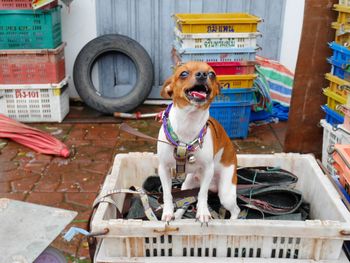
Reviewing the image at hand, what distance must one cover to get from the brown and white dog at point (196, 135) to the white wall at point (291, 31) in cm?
371

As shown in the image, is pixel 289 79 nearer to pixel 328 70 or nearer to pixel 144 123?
pixel 328 70

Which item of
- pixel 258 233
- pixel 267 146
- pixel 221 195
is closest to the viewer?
pixel 258 233

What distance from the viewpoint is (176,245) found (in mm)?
1949

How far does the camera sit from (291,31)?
18.4 ft

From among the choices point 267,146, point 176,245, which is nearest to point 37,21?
point 267,146

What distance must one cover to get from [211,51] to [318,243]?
105 inches

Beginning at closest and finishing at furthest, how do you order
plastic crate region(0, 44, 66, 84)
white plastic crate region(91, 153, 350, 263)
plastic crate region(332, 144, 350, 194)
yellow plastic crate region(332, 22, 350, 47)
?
white plastic crate region(91, 153, 350, 263), plastic crate region(332, 144, 350, 194), yellow plastic crate region(332, 22, 350, 47), plastic crate region(0, 44, 66, 84)

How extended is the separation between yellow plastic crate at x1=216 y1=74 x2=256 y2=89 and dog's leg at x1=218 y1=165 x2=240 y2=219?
2130 mm

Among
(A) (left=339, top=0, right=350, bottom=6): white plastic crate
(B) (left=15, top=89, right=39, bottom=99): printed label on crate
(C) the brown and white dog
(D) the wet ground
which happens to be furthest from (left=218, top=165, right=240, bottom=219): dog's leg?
(B) (left=15, top=89, right=39, bottom=99): printed label on crate

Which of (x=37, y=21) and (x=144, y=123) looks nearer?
(x=37, y=21)

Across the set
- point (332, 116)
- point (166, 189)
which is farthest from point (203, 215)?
point (332, 116)

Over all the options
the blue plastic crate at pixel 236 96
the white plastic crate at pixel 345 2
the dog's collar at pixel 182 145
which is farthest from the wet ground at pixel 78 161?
the white plastic crate at pixel 345 2

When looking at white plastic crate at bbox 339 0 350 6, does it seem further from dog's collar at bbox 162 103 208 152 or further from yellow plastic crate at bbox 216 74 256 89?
dog's collar at bbox 162 103 208 152

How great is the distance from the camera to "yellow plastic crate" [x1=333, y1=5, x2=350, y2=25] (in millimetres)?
3400
